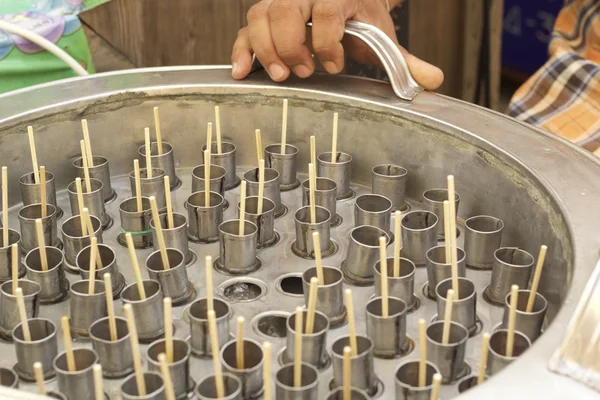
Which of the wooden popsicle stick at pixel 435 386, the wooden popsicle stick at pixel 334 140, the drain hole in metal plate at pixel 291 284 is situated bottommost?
the drain hole in metal plate at pixel 291 284

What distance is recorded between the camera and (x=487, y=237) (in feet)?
4.95

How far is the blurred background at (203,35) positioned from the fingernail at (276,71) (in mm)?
1015

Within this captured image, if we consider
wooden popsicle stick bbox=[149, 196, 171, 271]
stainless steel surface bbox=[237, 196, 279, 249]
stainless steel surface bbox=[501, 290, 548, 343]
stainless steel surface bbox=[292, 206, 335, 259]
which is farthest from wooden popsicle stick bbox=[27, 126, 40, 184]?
stainless steel surface bbox=[501, 290, 548, 343]

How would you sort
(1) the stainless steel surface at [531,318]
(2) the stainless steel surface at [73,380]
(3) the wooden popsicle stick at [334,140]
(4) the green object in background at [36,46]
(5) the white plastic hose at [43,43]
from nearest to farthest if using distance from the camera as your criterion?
(2) the stainless steel surface at [73,380] < (1) the stainless steel surface at [531,318] < (3) the wooden popsicle stick at [334,140] < (5) the white plastic hose at [43,43] < (4) the green object in background at [36,46]

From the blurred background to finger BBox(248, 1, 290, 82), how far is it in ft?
3.18

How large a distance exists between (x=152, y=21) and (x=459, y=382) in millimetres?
2612

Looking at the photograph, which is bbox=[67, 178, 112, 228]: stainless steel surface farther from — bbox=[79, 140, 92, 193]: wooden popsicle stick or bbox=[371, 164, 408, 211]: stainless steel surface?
bbox=[371, 164, 408, 211]: stainless steel surface

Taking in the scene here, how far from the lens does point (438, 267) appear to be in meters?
1.42

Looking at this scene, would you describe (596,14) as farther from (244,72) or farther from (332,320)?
(332,320)

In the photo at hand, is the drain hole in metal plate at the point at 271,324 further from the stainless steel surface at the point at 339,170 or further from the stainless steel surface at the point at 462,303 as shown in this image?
the stainless steel surface at the point at 339,170

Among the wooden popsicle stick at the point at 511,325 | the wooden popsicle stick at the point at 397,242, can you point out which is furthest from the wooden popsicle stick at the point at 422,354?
the wooden popsicle stick at the point at 397,242

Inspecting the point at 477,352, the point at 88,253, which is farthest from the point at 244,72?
the point at 477,352

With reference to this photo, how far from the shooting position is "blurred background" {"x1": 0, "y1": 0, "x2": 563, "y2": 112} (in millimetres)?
2551

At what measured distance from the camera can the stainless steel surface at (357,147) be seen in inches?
54.1
